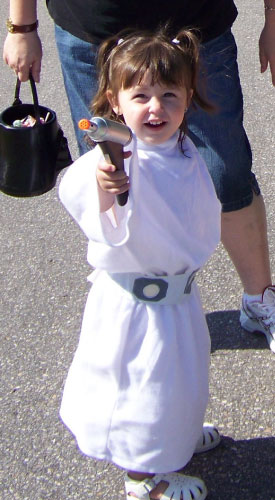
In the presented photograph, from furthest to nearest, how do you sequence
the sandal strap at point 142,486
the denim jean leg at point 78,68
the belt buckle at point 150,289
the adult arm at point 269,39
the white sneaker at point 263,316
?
the white sneaker at point 263,316, the adult arm at point 269,39, the denim jean leg at point 78,68, the sandal strap at point 142,486, the belt buckle at point 150,289

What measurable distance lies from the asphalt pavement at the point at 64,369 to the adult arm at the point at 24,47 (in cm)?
97

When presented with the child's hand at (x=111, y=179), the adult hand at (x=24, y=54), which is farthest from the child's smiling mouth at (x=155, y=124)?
the adult hand at (x=24, y=54)

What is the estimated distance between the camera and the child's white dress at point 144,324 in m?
1.93

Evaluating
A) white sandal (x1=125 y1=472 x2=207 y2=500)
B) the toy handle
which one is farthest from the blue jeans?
white sandal (x1=125 y1=472 x2=207 y2=500)

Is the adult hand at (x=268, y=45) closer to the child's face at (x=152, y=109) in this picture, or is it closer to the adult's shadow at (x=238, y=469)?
the child's face at (x=152, y=109)

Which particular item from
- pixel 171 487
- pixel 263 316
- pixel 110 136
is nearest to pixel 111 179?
pixel 110 136

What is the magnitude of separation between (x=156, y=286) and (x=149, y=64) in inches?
20.0

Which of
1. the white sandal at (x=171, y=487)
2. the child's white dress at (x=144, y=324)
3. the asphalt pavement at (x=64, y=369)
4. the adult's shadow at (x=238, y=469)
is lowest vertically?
the asphalt pavement at (x=64, y=369)

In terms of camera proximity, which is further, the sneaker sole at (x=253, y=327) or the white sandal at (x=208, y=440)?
the sneaker sole at (x=253, y=327)

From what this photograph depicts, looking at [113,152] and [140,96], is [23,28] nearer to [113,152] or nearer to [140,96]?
[140,96]

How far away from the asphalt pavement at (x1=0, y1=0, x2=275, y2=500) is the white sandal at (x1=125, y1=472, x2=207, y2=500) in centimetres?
7

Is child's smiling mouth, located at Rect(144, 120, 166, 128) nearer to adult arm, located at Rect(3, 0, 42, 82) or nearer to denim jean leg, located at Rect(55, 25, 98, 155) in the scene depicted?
denim jean leg, located at Rect(55, 25, 98, 155)

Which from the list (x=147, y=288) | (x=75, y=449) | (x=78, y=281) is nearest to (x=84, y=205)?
(x=147, y=288)

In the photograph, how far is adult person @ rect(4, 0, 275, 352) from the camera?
234 centimetres
